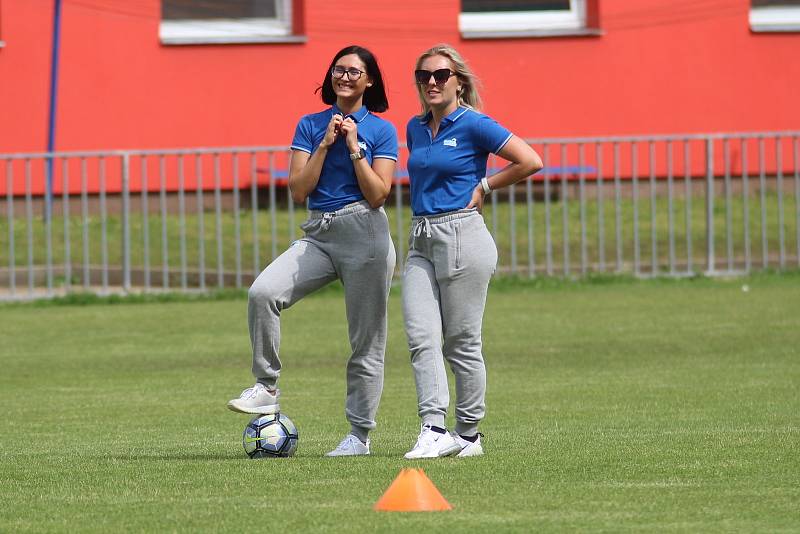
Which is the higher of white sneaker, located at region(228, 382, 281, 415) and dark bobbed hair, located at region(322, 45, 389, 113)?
dark bobbed hair, located at region(322, 45, 389, 113)

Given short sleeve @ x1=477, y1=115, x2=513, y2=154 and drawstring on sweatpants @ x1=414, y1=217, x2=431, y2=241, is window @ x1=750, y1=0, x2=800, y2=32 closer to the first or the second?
short sleeve @ x1=477, y1=115, x2=513, y2=154

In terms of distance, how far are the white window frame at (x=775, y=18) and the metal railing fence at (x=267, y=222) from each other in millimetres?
4118

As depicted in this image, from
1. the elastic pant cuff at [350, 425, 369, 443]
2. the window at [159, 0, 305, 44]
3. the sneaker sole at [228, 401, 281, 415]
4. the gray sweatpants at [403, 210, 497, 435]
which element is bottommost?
the elastic pant cuff at [350, 425, 369, 443]

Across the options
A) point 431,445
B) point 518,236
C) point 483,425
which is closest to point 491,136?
point 431,445

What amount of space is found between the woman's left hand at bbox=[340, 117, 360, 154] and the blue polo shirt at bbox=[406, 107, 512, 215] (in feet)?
0.86

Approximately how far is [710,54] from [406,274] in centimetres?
1624

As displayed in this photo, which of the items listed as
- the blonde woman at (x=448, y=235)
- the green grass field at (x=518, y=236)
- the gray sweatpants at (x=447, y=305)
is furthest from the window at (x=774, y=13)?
the gray sweatpants at (x=447, y=305)

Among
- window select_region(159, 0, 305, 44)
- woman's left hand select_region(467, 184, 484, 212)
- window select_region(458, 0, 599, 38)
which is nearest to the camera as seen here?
woman's left hand select_region(467, 184, 484, 212)

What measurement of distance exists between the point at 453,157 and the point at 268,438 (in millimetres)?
1612

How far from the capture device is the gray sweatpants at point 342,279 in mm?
8102

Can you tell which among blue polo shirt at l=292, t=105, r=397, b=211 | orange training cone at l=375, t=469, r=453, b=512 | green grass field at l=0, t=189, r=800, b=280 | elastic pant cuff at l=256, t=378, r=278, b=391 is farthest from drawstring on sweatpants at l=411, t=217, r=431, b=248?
green grass field at l=0, t=189, r=800, b=280

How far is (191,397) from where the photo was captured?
1129 centimetres

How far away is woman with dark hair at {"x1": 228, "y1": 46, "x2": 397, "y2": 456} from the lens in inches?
319

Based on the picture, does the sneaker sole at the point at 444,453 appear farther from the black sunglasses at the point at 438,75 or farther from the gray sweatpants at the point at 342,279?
the black sunglasses at the point at 438,75
